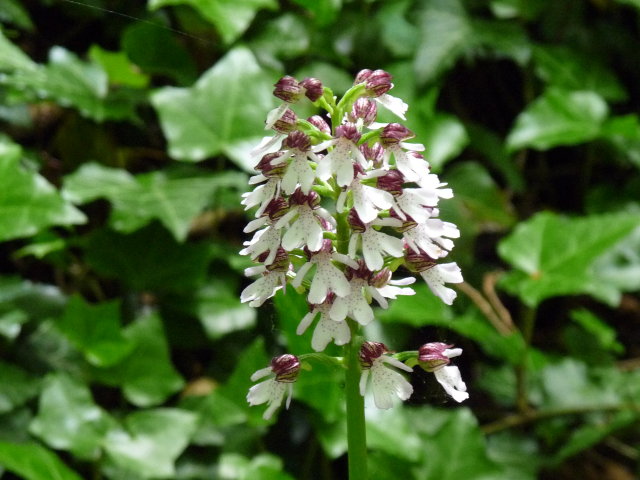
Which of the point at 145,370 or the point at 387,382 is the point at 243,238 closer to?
the point at 145,370

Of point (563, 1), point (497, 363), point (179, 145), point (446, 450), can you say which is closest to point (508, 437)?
point (497, 363)

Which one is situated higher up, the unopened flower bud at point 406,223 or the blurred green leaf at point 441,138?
the unopened flower bud at point 406,223

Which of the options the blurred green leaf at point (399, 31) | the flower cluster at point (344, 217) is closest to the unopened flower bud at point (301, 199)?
the flower cluster at point (344, 217)

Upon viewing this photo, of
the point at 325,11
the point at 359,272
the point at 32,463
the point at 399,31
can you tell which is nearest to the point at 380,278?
the point at 359,272

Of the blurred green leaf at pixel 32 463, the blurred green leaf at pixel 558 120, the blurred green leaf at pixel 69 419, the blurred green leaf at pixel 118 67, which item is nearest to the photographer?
the blurred green leaf at pixel 32 463

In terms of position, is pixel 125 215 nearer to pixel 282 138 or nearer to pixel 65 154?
pixel 65 154

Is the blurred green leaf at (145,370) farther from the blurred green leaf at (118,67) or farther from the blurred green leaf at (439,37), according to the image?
the blurred green leaf at (439,37)

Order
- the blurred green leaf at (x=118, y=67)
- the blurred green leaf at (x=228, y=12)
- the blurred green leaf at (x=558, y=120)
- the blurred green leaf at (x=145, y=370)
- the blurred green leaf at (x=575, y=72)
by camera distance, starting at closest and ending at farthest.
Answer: the blurred green leaf at (x=145, y=370) → the blurred green leaf at (x=228, y=12) → the blurred green leaf at (x=118, y=67) → the blurred green leaf at (x=558, y=120) → the blurred green leaf at (x=575, y=72)
